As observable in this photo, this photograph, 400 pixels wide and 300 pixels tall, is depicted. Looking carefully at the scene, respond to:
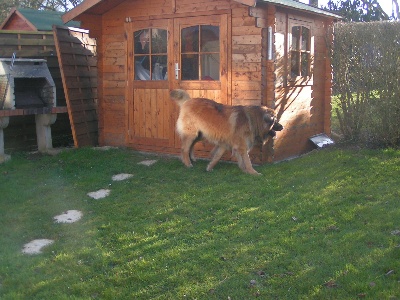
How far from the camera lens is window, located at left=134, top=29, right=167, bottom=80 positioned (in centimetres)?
930

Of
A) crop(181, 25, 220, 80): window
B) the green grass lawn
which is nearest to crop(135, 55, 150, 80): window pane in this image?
crop(181, 25, 220, 80): window

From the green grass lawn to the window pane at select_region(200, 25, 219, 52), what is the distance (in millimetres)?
1990

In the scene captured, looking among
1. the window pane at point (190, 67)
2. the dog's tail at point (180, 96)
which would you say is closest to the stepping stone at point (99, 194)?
the dog's tail at point (180, 96)

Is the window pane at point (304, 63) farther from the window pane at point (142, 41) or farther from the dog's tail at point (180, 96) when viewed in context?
the window pane at point (142, 41)

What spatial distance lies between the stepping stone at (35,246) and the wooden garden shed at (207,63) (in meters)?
4.11

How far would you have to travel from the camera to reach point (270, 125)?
803cm

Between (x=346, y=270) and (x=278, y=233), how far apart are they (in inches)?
40.2

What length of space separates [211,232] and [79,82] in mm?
6085

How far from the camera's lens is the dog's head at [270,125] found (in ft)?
26.1

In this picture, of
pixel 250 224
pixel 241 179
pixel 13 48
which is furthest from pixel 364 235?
pixel 13 48

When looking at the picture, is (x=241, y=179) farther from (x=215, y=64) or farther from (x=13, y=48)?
(x=13, y=48)

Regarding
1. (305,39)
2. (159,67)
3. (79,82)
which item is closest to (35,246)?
(159,67)

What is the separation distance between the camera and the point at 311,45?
31.8ft

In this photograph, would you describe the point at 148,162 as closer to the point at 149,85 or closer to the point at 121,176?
the point at 121,176
